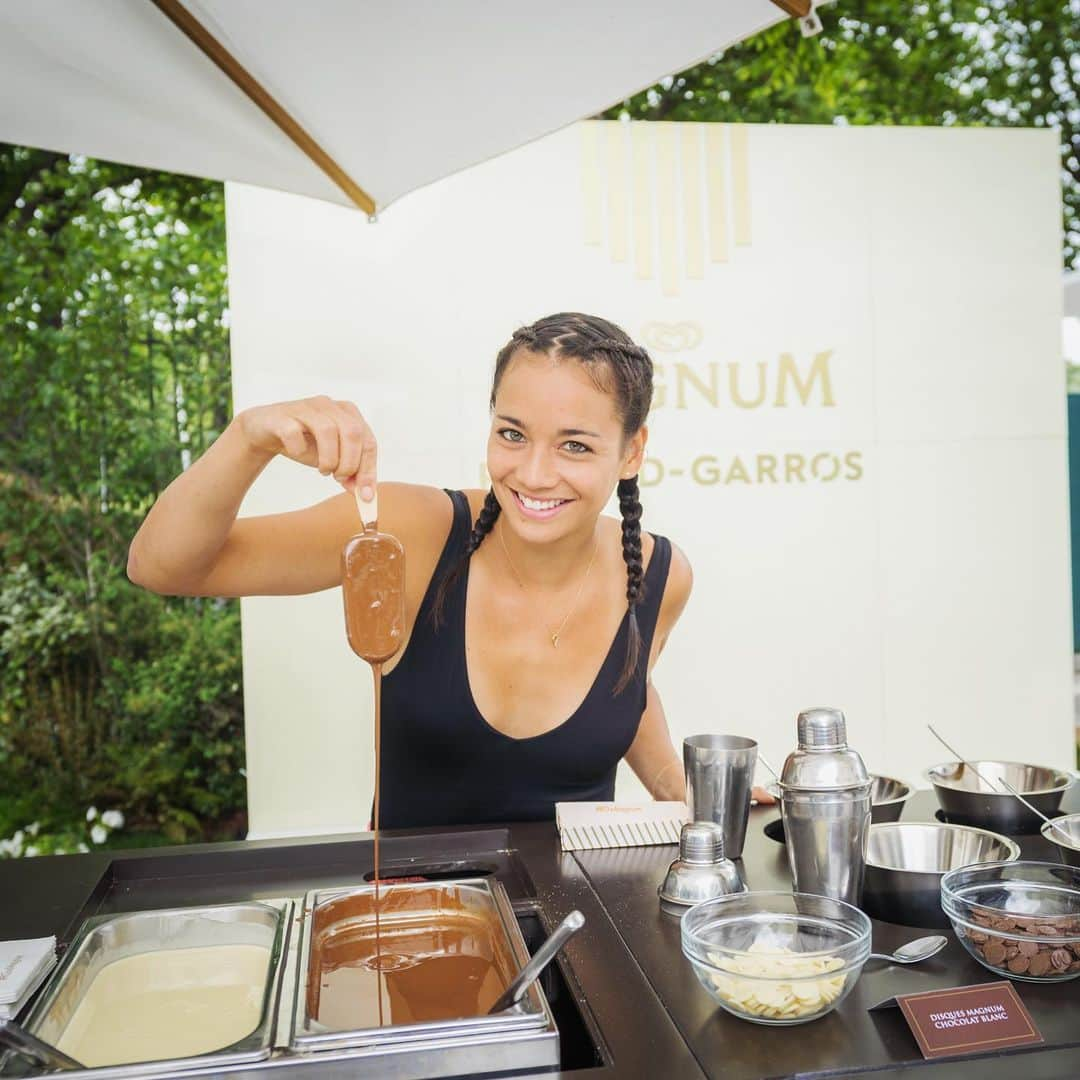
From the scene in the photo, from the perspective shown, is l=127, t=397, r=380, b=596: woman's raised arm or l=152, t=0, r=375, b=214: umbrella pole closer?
l=127, t=397, r=380, b=596: woman's raised arm

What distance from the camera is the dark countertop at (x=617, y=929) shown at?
3.37ft

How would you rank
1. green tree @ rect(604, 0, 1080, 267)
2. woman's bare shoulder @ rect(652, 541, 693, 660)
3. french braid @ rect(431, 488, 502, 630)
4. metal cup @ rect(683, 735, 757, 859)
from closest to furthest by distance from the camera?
metal cup @ rect(683, 735, 757, 859), french braid @ rect(431, 488, 502, 630), woman's bare shoulder @ rect(652, 541, 693, 660), green tree @ rect(604, 0, 1080, 267)

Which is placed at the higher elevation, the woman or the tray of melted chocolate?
the woman

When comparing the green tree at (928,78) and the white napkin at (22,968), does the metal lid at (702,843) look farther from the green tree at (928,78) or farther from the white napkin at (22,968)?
the green tree at (928,78)

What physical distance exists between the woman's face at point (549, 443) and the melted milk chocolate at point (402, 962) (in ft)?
2.59

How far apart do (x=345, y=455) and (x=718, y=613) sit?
254 centimetres

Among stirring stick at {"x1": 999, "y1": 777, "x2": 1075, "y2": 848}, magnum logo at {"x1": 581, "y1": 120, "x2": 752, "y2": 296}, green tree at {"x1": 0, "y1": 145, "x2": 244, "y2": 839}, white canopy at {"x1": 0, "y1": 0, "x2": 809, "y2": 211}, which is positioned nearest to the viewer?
stirring stick at {"x1": 999, "y1": 777, "x2": 1075, "y2": 848}

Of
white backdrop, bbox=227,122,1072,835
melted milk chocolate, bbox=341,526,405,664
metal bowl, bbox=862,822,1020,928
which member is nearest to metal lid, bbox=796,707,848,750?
metal bowl, bbox=862,822,1020,928

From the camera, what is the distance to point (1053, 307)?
A: 4.07 m

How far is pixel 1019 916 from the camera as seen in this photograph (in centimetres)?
118

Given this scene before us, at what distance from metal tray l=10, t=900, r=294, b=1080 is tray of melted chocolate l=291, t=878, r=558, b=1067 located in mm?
33

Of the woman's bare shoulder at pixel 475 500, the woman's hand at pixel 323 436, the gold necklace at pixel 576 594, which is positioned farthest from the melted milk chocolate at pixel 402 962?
the woman's bare shoulder at pixel 475 500

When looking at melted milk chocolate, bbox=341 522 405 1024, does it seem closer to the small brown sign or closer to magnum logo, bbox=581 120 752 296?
the small brown sign

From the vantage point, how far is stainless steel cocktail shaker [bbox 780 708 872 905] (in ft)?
4.34
